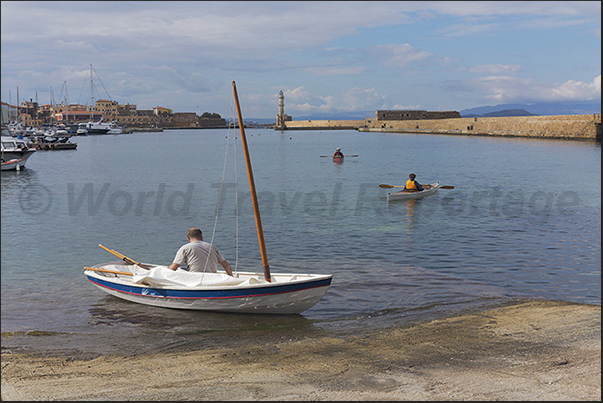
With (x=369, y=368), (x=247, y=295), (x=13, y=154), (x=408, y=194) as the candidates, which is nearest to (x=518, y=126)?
(x=408, y=194)

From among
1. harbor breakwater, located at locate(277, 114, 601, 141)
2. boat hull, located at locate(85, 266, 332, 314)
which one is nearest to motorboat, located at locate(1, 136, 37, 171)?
boat hull, located at locate(85, 266, 332, 314)

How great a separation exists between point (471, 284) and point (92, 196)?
26.5 metres

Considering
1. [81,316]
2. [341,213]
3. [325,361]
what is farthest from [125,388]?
[341,213]

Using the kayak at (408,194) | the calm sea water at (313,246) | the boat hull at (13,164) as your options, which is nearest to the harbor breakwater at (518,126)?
the calm sea water at (313,246)

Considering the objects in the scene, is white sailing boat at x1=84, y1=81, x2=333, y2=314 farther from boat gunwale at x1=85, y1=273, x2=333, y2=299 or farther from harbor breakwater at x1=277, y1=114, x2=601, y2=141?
harbor breakwater at x1=277, y1=114, x2=601, y2=141

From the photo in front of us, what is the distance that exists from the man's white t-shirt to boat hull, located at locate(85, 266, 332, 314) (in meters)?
0.47

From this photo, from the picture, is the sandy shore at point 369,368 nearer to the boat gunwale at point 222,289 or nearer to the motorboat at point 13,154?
the boat gunwale at point 222,289

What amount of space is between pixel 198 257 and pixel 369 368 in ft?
15.2

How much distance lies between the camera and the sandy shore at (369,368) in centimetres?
685

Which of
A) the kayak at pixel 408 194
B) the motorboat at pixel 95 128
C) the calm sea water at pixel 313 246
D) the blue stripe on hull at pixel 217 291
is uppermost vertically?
the motorboat at pixel 95 128

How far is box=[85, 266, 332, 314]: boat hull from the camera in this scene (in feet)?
35.4

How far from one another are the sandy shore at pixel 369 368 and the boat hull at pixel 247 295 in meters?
1.25

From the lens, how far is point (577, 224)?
877 inches

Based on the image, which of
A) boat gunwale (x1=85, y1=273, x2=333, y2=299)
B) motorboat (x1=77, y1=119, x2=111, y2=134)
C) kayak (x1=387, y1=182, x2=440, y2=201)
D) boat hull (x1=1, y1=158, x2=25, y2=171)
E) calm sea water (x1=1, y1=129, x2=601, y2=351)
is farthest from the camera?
motorboat (x1=77, y1=119, x2=111, y2=134)
